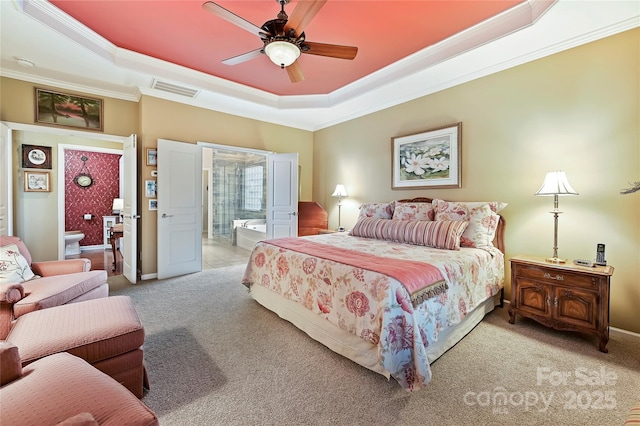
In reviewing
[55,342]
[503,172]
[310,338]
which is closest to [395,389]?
[310,338]

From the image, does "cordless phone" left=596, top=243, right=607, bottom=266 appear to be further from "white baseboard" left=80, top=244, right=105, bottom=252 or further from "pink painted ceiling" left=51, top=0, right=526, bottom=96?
"white baseboard" left=80, top=244, right=105, bottom=252

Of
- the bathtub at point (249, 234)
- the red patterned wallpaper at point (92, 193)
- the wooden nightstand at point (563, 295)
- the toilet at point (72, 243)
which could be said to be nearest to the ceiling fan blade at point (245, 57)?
the wooden nightstand at point (563, 295)

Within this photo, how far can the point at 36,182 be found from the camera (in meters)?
4.59

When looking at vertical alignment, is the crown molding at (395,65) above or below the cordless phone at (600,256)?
above

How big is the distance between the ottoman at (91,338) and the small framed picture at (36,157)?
14.4 feet

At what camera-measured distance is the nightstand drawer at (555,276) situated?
2207 mm

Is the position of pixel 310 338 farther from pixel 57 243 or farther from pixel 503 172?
pixel 57 243

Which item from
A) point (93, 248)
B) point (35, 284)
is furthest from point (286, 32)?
point (93, 248)

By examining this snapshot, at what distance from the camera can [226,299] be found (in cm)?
328

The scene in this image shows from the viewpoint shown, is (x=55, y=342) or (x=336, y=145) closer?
(x=55, y=342)

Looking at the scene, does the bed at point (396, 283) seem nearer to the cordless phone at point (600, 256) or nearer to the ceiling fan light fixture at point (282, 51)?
the cordless phone at point (600, 256)

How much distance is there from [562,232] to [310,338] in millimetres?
2733

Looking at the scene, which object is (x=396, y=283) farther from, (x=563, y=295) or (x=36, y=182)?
(x=36, y=182)

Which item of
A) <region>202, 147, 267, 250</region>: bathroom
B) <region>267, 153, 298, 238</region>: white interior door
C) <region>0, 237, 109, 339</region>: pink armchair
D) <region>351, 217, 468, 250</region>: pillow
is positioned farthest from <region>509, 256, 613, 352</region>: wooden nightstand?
<region>202, 147, 267, 250</region>: bathroom
